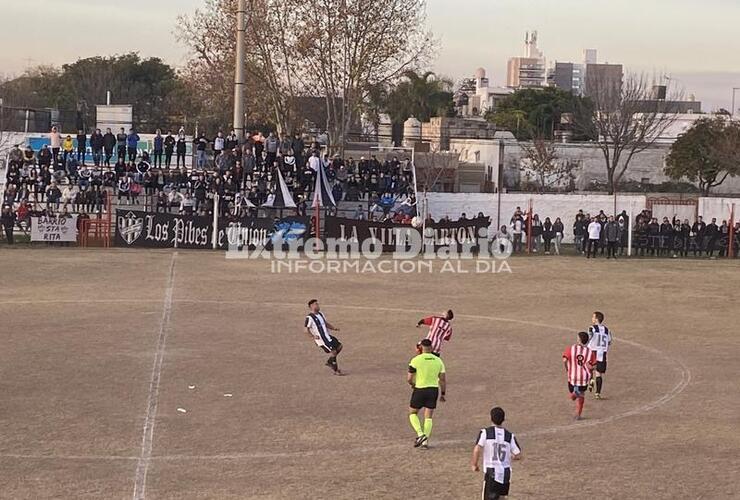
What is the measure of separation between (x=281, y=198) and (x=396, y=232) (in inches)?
199

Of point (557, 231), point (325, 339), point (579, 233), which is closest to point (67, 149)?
point (557, 231)

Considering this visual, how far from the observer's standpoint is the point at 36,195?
42969 millimetres

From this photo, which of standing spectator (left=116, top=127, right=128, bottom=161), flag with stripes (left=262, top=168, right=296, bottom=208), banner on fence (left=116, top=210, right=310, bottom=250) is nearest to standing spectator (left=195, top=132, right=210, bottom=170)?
standing spectator (left=116, top=127, right=128, bottom=161)

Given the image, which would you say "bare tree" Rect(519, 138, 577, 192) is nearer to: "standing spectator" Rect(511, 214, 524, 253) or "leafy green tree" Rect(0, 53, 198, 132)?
"standing spectator" Rect(511, 214, 524, 253)

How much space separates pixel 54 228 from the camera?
41.3 meters

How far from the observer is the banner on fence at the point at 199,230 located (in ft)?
136

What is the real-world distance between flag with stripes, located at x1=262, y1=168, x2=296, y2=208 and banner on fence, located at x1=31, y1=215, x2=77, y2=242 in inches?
301

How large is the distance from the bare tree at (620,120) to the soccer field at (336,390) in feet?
115

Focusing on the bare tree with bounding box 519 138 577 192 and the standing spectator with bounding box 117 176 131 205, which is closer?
the standing spectator with bounding box 117 176 131 205

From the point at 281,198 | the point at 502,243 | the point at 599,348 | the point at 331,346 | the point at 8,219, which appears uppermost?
the point at 281,198

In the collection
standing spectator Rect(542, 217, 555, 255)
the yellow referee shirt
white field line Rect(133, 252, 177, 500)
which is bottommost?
white field line Rect(133, 252, 177, 500)

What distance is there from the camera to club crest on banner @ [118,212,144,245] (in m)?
41.5

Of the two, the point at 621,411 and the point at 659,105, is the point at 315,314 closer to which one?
the point at 621,411

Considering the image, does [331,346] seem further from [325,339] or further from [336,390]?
[336,390]
